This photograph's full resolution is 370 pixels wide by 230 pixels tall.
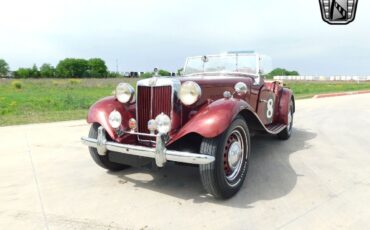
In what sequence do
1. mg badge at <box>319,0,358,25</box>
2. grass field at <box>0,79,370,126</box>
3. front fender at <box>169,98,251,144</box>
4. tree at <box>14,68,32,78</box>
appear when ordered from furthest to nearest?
tree at <box>14,68,32,78</box>
grass field at <box>0,79,370,126</box>
mg badge at <box>319,0,358,25</box>
front fender at <box>169,98,251,144</box>

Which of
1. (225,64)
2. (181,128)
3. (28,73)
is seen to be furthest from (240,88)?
(28,73)

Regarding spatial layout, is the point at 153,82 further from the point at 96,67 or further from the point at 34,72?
the point at 96,67

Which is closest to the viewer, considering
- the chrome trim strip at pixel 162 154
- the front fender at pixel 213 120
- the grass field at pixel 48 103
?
the chrome trim strip at pixel 162 154

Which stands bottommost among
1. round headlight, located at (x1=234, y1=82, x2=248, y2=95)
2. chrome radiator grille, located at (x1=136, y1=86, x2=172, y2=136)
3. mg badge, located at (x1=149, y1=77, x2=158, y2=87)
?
chrome radiator grille, located at (x1=136, y1=86, x2=172, y2=136)

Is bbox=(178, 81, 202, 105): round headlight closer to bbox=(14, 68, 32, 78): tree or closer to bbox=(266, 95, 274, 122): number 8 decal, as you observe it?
bbox=(266, 95, 274, 122): number 8 decal

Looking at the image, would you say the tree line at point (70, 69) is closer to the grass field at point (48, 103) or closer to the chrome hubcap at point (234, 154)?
→ the grass field at point (48, 103)

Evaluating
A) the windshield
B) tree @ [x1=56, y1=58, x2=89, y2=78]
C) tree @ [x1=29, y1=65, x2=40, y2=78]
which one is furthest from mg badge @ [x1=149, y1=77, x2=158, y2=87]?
tree @ [x1=56, y1=58, x2=89, y2=78]

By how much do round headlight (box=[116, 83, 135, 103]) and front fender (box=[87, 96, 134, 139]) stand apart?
119 millimetres

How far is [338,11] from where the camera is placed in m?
6.51

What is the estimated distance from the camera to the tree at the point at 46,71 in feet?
334

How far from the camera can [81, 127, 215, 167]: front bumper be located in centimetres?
336

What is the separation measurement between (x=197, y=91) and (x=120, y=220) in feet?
5.11

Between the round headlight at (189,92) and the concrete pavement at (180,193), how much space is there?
104cm

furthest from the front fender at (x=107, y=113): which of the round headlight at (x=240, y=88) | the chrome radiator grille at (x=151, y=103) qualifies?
the round headlight at (x=240, y=88)
